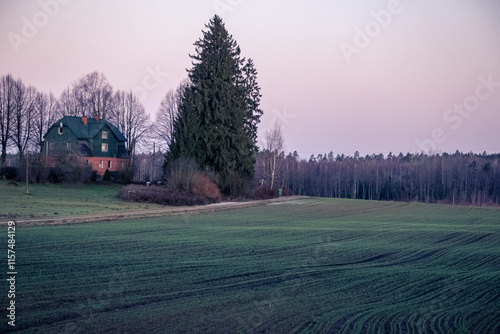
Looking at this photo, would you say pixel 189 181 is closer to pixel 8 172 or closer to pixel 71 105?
pixel 8 172

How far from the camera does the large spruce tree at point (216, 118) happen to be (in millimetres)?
41531

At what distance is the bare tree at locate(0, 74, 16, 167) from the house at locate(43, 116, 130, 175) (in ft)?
14.8

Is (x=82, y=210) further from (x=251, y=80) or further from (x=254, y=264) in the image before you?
(x=251, y=80)

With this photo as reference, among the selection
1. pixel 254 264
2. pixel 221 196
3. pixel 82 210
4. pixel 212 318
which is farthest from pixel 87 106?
pixel 212 318

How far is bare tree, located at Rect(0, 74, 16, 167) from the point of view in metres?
51.5

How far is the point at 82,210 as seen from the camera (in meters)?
27.7

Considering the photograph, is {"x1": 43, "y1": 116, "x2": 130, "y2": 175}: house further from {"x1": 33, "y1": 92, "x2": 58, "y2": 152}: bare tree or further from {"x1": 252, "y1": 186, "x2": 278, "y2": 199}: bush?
{"x1": 252, "y1": 186, "x2": 278, "y2": 199}: bush

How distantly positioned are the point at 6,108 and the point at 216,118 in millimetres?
27758

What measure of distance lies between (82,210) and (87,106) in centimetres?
4048

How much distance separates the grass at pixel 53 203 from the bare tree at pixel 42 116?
1897 cm

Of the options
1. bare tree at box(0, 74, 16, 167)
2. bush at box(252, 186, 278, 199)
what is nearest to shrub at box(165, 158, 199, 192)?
bush at box(252, 186, 278, 199)

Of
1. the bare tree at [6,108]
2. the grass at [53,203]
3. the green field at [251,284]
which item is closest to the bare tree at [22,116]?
the bare tree at [6,108]

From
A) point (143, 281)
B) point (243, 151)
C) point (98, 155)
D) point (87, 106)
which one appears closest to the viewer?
point (143, 281)

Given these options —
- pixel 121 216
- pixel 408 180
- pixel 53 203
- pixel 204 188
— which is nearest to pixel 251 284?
pixel 121 216
